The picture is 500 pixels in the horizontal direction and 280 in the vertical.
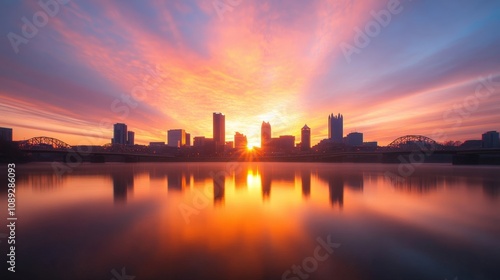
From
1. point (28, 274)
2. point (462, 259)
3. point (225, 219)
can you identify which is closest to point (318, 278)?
point (462, 259)

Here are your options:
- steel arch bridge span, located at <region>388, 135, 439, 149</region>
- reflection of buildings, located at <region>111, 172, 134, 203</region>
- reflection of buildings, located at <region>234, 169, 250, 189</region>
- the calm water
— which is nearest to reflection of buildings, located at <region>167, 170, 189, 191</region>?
reflection of buildings, located at <region>111, 172, 134, 203</region>

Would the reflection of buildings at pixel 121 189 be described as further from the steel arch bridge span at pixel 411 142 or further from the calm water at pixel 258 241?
the steel arch bridge span at pixel 411 142

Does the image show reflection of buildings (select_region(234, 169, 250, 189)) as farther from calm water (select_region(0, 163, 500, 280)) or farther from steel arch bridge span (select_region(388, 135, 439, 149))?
steel arch bridge span (select_region(388, 135, 439, 149))

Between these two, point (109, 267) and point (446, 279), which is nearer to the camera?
point (446, 279)

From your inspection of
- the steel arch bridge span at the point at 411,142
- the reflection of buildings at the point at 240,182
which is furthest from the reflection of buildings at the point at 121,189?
the steel arch bridge span at the point at 411,142

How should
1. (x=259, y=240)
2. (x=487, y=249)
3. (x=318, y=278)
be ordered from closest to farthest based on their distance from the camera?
(x=318, y=278) → (x=487, y=249) → (x=259, y=240)

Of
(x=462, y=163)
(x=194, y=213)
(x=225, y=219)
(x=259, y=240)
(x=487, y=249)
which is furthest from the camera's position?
(x=462, y=163)

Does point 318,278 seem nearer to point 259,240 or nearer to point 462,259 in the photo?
point 259,240

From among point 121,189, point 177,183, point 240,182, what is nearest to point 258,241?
point 121,189
